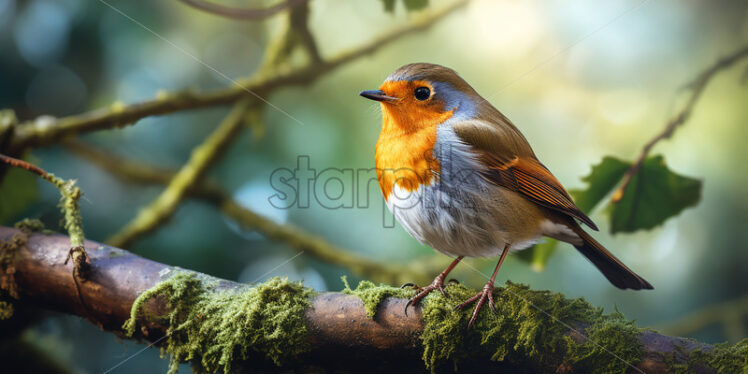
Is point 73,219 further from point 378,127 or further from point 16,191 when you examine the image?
point 378,127

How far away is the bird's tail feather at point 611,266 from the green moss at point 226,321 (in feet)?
3.31

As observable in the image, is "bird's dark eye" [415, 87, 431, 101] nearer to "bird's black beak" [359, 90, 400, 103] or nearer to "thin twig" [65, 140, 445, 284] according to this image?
"bird's black beak" [359, 90, 400, 103]

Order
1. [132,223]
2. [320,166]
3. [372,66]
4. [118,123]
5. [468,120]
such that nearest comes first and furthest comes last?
[468,120]
[118,123]
[132,223]
[320,166]
[372,66]

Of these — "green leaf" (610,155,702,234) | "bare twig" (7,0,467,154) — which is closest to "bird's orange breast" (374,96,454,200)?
"green leaf" (610,155,702,234)

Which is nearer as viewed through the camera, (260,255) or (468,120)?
(468,120)

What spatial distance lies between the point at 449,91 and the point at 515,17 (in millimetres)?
1632

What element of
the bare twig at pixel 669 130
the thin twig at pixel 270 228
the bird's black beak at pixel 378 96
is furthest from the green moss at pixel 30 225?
the bare twig at pixel 669 130

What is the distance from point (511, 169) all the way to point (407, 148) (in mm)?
362

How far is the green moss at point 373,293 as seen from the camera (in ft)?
4.50

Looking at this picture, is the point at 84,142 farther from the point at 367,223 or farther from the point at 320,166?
the point at 367,223

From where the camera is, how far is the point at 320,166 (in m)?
2.93

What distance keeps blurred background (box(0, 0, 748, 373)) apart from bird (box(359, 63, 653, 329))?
1096 millimetres

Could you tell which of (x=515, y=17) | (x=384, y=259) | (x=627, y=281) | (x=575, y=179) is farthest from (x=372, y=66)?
(x=627, y=281)

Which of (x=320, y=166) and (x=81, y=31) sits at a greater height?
(x=81, y=31)
